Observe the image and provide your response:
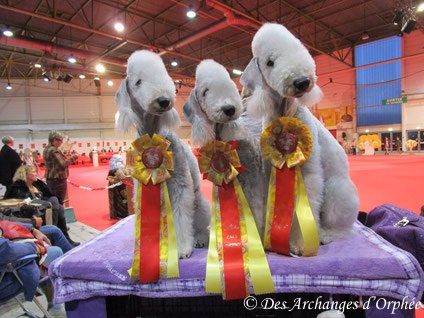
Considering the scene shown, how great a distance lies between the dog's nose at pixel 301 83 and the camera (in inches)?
35.9

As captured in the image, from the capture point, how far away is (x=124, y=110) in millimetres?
1075

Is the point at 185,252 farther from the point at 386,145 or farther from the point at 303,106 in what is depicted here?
the point at 386,145

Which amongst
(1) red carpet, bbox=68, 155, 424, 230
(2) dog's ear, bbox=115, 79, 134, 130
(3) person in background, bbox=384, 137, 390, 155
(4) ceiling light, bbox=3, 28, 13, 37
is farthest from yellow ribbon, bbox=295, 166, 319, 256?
(3) person in background, bbox=384, 137, 390, 155

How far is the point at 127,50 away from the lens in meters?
12.4

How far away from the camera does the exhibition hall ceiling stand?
7801mm

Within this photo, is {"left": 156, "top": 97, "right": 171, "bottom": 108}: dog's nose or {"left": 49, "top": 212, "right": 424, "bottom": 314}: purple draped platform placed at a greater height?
{"left": 156, "top": 97, "right": 171, "bottom": 108}: dog's nose

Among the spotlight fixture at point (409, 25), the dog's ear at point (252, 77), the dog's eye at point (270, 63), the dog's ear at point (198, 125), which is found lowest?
the dog's ear at point (198, 125)

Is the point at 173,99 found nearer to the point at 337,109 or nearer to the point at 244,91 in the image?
the point at 244,91

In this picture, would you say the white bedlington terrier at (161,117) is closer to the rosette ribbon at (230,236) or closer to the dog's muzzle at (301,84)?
the rosette ribbon at (230,236)

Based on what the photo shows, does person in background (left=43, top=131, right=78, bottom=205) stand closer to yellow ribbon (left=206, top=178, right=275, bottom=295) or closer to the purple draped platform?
the purple draped platform

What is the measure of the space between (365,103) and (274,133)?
49.5 ft

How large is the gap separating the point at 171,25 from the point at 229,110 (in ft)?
31.6

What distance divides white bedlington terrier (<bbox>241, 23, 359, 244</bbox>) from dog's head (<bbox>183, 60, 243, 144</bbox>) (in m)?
0.07

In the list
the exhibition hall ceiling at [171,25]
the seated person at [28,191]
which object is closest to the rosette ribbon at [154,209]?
the seated person at [28,191]
